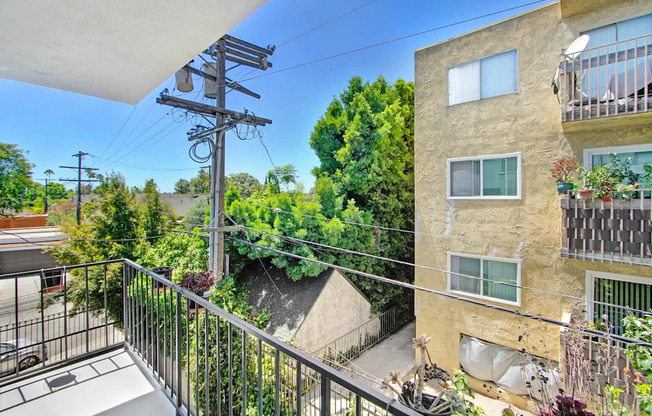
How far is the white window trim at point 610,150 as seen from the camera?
15.6 feet

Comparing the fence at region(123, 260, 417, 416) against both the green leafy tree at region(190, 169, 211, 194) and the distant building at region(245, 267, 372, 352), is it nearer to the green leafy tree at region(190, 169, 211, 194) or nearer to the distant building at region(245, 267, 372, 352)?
the distant building at region(245, 267, 372, 352)

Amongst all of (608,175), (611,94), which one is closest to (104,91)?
(608,175)

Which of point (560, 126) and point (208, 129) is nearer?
point (560, 126)

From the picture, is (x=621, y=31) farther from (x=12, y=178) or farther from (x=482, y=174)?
(x=12, y=178)

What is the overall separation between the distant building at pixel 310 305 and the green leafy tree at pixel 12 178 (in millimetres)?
8797

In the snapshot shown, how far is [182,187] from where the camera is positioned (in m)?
42.6

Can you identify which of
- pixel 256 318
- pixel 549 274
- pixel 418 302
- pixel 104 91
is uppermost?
pixel 104 91

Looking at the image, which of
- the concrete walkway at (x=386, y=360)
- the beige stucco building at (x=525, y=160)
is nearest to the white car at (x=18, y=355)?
the beige stucco building at (x=525, y=160)

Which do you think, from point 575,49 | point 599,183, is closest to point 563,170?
point 599,183

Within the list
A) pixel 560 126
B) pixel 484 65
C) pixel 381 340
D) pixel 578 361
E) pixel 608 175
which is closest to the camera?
pixel 578 361

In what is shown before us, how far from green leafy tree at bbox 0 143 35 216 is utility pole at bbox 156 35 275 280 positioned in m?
6.92

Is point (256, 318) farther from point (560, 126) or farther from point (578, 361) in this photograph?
point (560, 126)

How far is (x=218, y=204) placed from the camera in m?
7.68

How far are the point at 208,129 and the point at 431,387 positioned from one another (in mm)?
8861
